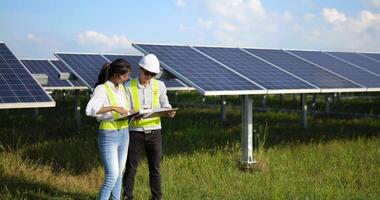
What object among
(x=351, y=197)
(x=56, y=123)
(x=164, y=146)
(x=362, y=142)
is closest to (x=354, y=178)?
(x=351, y=197)

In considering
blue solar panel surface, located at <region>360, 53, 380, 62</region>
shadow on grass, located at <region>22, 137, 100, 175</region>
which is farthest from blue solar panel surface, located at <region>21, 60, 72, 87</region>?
blue solar panel surface, located at <region>360, 53, 380, 62</region>

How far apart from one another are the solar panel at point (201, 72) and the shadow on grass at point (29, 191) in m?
2.45

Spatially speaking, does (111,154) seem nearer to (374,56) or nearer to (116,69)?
(116,69)

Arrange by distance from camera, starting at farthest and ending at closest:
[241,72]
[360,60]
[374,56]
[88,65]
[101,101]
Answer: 1. [374,56]
2. [88,65]
3. [360,60]
4. [241,72]
5. [101,101]

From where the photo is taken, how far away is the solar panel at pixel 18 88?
20.7 feet

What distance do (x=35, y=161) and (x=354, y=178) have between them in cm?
544

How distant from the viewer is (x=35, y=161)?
350 inches

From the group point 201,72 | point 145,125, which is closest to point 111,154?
point 145,125

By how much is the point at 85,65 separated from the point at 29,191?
8.81 m

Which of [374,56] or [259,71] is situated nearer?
[259,71]

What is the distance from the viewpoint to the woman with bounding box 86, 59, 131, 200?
5.21m

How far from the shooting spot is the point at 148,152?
239 inches

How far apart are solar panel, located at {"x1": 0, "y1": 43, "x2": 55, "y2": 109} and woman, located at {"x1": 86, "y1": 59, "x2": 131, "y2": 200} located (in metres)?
1.35

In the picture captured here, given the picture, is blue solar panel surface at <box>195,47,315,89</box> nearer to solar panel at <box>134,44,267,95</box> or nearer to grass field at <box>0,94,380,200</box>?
solar panel at <box>134,44,267,95</box>
